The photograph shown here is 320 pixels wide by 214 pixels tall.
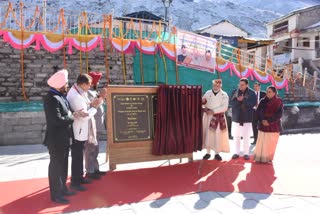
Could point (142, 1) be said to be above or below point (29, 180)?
above

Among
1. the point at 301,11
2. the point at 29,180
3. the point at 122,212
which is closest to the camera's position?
the point at 122,212

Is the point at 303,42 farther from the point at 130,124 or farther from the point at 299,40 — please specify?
the point at 130,124

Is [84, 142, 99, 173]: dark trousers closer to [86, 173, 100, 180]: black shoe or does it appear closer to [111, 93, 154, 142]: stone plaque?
[86, 173, 100, 180]: black shoe

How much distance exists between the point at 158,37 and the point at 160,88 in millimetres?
6866

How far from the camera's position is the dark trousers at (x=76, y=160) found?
4.38 meters

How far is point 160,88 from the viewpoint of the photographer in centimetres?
562

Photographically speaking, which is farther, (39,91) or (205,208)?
(39,91)

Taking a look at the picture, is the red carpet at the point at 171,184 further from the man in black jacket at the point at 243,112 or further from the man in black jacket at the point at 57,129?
the man in black jacket at the point at 243,112

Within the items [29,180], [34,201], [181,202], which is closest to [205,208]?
[181,202]

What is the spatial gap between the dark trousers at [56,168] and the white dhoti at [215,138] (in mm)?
3109

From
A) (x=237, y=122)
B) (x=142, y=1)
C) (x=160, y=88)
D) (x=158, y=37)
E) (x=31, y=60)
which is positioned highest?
(x=142, y=1)

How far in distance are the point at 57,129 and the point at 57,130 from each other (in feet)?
0.04

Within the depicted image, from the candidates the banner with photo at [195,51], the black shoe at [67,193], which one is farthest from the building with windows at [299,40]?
the black shoe at [67,193]

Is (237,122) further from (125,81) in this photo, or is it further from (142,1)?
(142,1)
